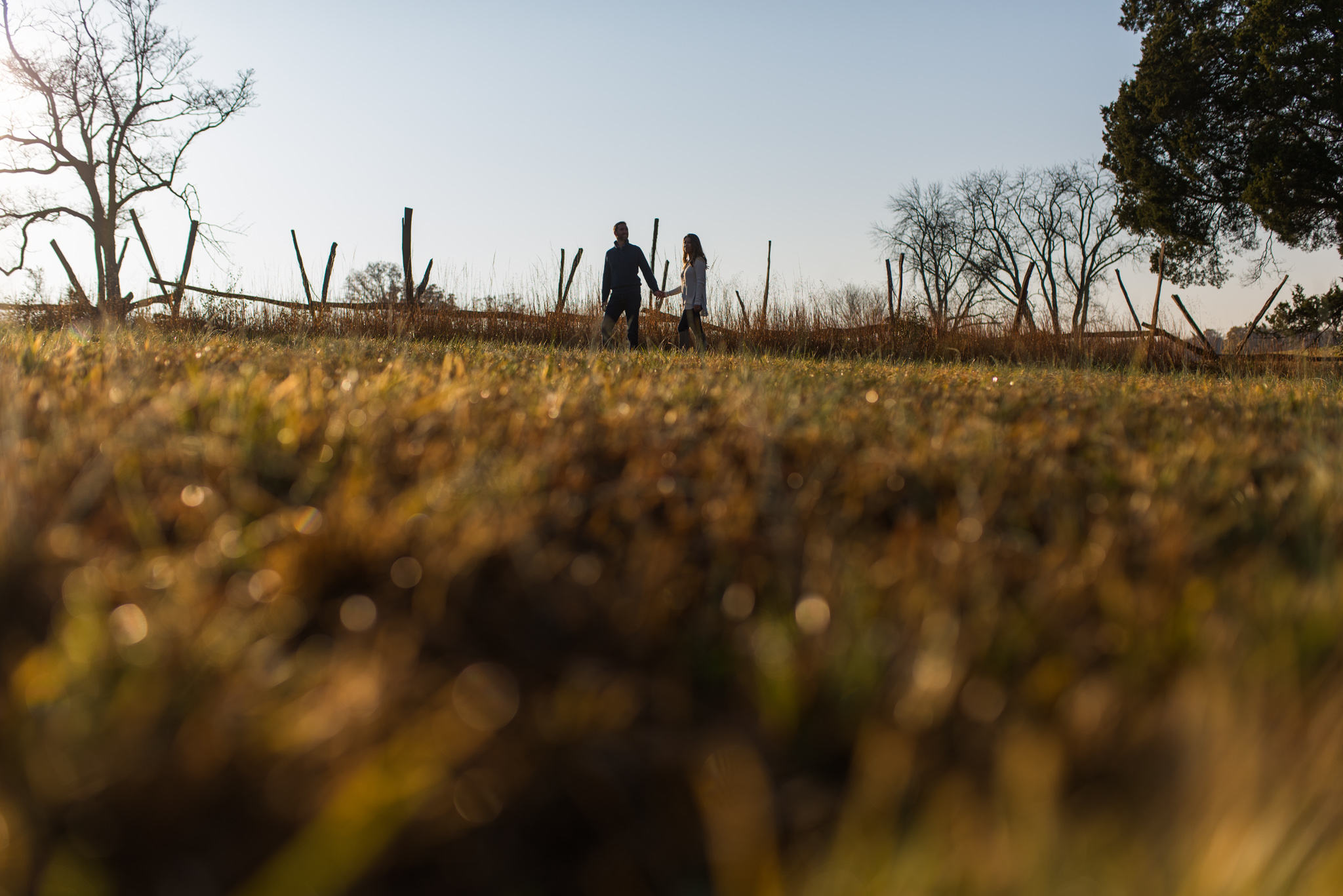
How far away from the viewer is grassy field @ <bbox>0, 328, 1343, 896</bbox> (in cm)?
51

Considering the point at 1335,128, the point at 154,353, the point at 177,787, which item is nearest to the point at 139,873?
the point at 177,787

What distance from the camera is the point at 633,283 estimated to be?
10000 millimetres

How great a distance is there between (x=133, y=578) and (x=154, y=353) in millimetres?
2844

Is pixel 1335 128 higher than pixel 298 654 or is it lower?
higher

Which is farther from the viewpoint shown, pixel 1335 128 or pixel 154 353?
pixel 1335 128

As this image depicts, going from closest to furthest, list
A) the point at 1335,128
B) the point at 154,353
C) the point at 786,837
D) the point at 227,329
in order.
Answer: the point at 786,837
the point at 154,353
the point at 227,329
the point at 1335,128

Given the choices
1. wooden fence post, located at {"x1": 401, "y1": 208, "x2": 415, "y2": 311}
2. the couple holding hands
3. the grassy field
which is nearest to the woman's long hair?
the couple holding hands

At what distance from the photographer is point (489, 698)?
2.23 feet

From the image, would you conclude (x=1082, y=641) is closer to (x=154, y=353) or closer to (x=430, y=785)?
(x=430, y=785)

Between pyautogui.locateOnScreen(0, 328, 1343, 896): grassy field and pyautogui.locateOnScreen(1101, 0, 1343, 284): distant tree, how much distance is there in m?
21.4

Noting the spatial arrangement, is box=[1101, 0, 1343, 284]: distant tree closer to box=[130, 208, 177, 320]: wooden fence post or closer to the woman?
the woman

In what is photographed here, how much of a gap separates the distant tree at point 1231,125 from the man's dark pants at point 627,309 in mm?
15991

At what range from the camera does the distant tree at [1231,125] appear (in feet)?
55.6

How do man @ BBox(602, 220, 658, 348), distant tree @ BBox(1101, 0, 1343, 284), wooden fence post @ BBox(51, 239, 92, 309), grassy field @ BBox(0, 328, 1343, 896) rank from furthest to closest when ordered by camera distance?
distant tree @ BBox(1101, 0, 1343, 284) → wooden fence post @ BBox(51, 239, 92, 309) → man @ BBox(602, 220, 658, 348) → grassy field @ BBox(0, 328, 1343, 896)
